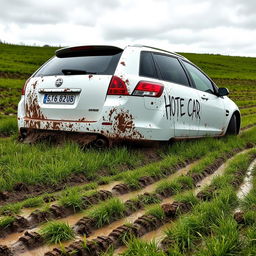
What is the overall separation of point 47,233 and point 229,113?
5509 mm

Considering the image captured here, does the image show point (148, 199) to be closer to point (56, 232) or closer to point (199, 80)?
point (56, 232)

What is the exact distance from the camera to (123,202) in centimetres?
332

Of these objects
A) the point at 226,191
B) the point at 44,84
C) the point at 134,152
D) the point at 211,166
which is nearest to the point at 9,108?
the point at 44,84

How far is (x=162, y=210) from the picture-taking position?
10.1 feet

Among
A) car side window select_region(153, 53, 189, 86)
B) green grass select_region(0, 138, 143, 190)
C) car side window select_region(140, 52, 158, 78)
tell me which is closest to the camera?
green grass select_region(0, 138, 143, 190)

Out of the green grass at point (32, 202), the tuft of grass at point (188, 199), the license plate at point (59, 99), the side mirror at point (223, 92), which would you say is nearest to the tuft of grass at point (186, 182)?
the tuft of grass at point (188, 199)

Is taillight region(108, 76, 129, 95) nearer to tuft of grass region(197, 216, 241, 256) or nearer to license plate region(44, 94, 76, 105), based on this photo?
license plate region(44, 94, 76, 105)

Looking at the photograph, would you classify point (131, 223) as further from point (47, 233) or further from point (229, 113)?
point (229, 113)

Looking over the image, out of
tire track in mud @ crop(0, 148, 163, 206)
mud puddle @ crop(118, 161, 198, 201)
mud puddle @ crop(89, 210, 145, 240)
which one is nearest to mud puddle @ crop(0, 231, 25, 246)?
mud puddle @ crop(89, 210, 145, 240)

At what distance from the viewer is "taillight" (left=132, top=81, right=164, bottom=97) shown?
16.3 feet

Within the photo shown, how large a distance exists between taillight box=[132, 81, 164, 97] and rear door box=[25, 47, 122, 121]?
39cm

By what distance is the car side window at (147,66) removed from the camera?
5.21m

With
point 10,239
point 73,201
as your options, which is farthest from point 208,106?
point 10,239

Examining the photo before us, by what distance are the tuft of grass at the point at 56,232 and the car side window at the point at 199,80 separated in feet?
14.4
